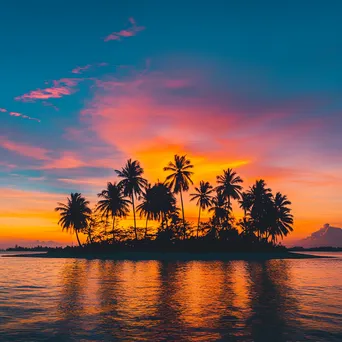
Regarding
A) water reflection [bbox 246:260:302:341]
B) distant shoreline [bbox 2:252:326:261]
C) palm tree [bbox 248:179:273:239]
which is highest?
palm tree [bbox 248:179:273:239]

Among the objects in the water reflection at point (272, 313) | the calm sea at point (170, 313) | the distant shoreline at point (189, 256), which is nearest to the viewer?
the calm sea at point (170, 313)

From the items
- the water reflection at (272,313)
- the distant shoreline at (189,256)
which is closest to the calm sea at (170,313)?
the water reflection at (272,313)

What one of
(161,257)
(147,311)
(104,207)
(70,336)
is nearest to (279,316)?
(147,311)

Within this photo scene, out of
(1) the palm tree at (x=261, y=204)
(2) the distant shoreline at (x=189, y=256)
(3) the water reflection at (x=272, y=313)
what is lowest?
(3) the water reflection at (x=272, y=313)

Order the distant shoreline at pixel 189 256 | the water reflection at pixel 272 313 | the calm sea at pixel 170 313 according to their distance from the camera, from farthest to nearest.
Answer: the distant shoreline at pixel 189 256 < the water reflection at pixel 272 313 < the calm sea at pixel 170 313

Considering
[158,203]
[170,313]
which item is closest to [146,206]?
[158,203]

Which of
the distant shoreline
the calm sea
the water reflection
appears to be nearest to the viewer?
the calm sea

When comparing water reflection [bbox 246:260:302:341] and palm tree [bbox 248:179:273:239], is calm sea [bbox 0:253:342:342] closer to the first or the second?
water reflection [bbox 246:260:302:341]

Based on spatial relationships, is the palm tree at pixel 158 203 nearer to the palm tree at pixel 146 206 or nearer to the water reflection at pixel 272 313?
the palm tree at pixel 146 206

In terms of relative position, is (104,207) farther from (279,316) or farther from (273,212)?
(279,316)

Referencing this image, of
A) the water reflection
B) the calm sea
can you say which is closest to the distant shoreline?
the water reflection

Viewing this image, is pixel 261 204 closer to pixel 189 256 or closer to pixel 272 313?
pixel 189 256

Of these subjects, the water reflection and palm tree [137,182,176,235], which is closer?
the water reflection

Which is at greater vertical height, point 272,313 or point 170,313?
point 170,313
